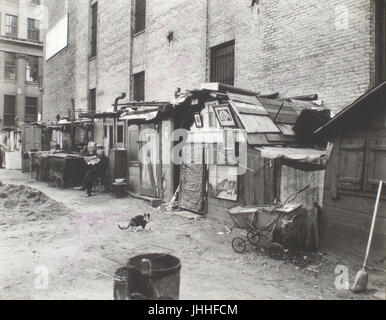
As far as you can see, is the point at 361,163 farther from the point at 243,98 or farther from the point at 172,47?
the point at 172,47

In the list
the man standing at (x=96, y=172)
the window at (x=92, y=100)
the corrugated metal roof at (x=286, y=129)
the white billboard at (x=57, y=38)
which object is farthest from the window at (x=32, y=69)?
the corrugated metal roof at (x=286, y=129)

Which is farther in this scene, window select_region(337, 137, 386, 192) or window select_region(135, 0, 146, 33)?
window select_region(135, 0, 146, 33)

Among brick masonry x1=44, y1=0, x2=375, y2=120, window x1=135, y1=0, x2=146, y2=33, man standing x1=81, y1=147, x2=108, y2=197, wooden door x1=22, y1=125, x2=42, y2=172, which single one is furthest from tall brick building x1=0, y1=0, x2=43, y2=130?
man standing x1=81, y1=147, x2=108, y2=197

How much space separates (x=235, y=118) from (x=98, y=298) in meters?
5.55

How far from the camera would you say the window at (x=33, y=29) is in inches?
1361

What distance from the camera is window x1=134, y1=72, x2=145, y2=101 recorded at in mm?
16712

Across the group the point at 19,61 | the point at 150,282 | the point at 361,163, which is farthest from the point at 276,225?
the point at 19,61

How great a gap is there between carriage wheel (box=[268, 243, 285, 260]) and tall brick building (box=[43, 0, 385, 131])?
4.12 metres

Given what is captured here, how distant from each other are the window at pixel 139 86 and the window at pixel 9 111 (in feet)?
70.1

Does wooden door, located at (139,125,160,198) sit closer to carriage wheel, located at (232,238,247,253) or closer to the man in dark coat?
the man in dark coat

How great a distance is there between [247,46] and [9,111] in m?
29.5

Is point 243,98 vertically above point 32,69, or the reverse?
point 32,69

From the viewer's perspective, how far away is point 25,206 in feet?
36.3
